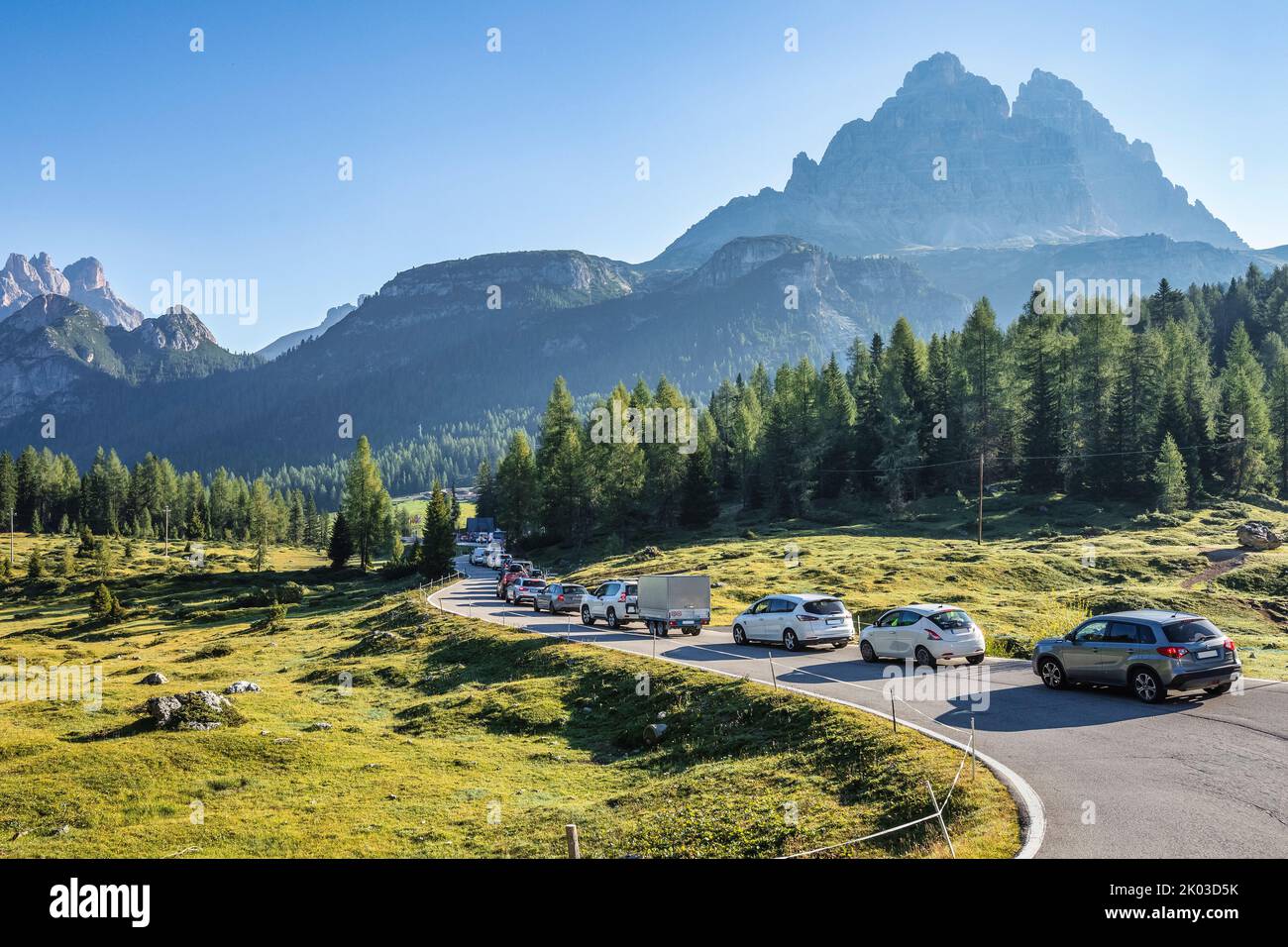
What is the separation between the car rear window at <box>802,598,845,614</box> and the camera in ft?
98.3

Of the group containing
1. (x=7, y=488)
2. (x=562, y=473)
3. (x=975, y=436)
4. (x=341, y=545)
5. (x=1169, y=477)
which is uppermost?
(x=975, y=436)

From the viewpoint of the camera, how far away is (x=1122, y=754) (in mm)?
14297

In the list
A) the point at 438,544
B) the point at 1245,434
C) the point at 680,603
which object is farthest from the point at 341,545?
the point at 1245,434

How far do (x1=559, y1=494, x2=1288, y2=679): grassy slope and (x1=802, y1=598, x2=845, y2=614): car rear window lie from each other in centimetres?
564

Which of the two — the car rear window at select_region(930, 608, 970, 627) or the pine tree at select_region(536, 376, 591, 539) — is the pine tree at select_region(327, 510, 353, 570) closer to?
the pine tree at select_region(536, 376, 591, 539)

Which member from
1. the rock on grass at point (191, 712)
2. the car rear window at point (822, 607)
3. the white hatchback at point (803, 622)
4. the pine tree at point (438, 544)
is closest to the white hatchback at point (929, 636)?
the white hatchback at point (803, 622)

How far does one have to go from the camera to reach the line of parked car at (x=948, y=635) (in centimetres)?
1812

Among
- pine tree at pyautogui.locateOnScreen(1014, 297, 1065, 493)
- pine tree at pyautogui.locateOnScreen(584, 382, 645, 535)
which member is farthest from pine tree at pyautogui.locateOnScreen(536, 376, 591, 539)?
pine tree at pyautogui.locateOnScreen(1014, 297, 1065, 493)

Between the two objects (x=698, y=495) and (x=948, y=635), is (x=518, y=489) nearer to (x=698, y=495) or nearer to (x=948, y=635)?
(x=698, y=495)

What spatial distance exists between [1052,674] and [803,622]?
1020cm

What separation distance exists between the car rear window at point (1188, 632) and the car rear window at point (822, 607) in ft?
42.6

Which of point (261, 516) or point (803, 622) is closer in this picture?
point (803, 622)

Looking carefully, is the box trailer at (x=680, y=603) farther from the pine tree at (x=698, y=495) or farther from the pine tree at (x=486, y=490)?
the pine tree at (x=486, y=490)
